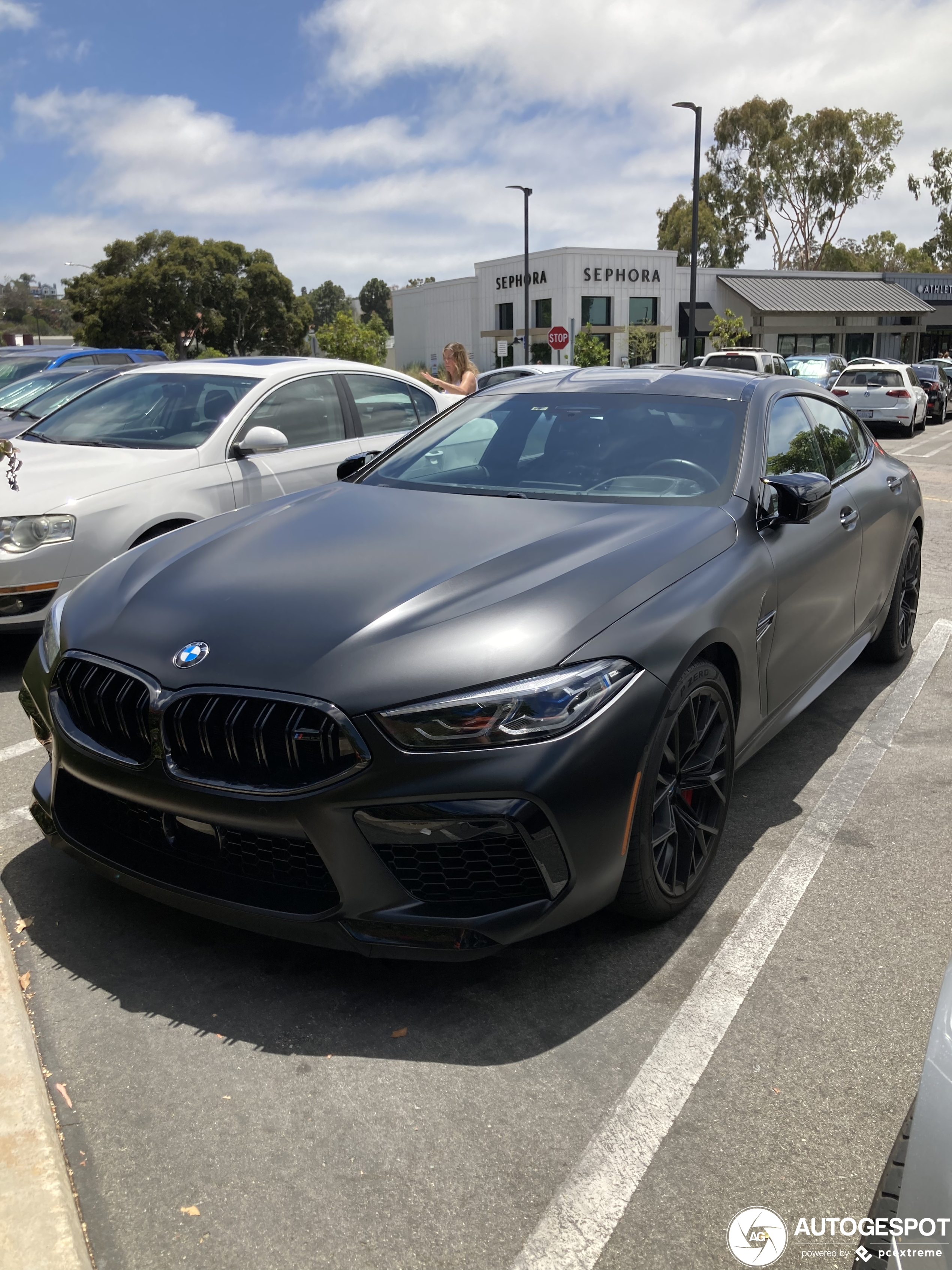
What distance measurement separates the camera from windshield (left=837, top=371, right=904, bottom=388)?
2420cm

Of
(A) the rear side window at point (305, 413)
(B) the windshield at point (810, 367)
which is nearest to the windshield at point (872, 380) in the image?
→ (B) the windshield at point (810, 367)

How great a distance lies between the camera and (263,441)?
19.0ft

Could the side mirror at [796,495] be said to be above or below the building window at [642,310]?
below

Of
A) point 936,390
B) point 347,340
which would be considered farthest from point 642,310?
point 936,390

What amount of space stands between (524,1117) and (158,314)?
61.0 m

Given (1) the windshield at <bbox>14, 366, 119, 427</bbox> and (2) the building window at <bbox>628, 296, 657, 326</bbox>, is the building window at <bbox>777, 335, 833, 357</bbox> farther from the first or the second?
(1) the windshield at <bbox>14, 366, 119, 427</bbox>

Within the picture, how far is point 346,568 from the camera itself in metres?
3.12

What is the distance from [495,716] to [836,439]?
3.12m

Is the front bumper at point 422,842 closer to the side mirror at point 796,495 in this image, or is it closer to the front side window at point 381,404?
the side mirror at point 796,495

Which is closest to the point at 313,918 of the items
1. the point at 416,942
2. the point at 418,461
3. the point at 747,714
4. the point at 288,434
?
the point at 416,942

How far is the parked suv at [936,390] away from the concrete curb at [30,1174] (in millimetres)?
28976

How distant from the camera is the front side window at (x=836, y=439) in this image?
15.5 feet

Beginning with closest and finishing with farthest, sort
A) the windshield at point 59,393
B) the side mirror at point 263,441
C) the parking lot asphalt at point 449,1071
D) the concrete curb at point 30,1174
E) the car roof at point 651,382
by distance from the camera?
1. the concrete curb at point 30,1174
2. the parking lot asphalt at point 449,1071
3. the car roof at point 651,382
4. the side mirror at point 263,441
5. the windshield at point 59,393

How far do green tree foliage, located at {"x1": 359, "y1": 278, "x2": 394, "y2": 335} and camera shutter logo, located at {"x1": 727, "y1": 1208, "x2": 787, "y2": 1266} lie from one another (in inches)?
6355
